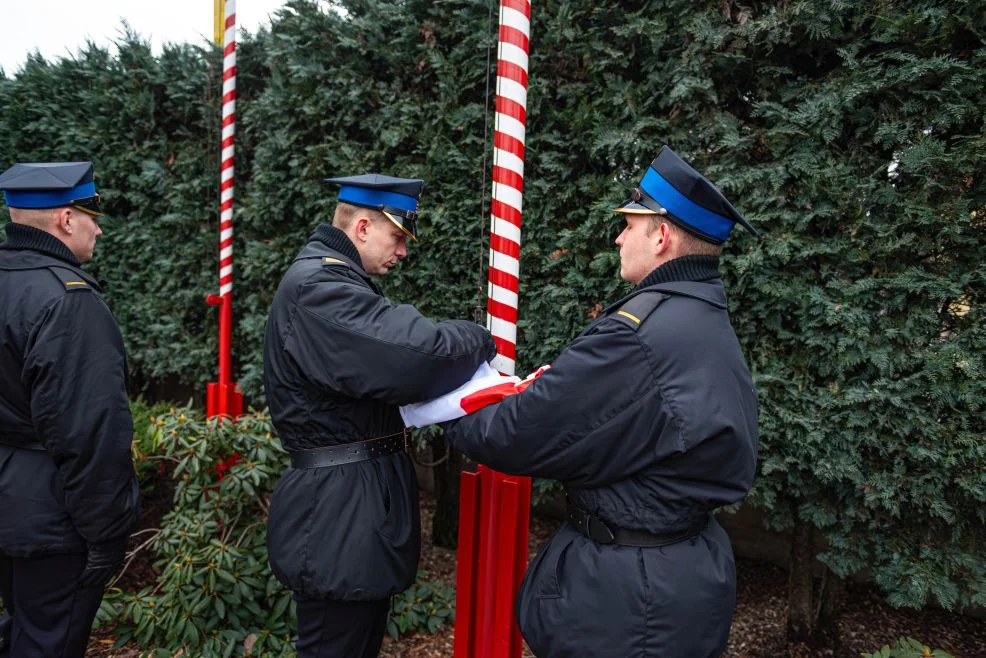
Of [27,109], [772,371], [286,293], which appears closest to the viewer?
[286,293]

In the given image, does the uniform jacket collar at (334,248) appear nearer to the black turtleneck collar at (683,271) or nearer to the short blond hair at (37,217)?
the black turtleneck collar at (683,271)

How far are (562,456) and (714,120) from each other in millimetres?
2051

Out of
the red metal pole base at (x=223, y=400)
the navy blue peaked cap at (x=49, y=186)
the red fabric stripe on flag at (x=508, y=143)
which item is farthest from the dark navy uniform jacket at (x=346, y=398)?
the red metal pole base at (x=223, y=400)

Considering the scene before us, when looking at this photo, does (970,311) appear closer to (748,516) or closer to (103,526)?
(748,516)

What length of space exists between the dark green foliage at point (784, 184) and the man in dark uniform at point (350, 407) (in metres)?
0.96

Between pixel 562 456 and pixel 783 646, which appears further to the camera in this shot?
pixel 783 646

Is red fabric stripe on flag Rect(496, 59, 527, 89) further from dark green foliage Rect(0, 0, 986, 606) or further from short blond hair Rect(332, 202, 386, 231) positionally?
dark green foliage Rect(0, 0, 986, 606)

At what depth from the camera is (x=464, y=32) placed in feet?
11.6

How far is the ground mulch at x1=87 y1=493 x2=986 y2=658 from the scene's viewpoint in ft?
11.0

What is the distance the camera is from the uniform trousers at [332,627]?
210 centimetres

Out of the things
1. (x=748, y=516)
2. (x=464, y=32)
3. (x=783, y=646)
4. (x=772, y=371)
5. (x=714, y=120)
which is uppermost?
(x=464, y=32)

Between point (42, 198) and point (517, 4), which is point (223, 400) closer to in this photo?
point (42, 198)

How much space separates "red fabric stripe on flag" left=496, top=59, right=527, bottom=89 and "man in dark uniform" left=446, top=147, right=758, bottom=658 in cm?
76

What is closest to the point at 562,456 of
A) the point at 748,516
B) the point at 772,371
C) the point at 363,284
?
the point at 363,284
